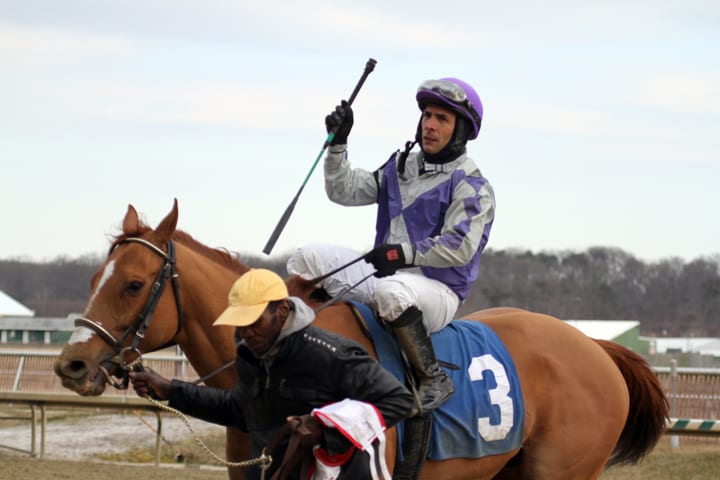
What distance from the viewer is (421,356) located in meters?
4.63

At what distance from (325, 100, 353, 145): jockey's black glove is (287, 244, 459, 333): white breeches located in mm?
639

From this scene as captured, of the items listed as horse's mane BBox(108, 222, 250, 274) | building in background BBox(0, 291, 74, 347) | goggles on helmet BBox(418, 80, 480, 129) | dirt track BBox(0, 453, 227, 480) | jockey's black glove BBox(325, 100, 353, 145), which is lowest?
building in background BBox(0, 291, 74, 347)

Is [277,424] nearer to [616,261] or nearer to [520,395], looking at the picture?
[520,395]

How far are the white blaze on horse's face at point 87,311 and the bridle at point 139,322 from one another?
2cm

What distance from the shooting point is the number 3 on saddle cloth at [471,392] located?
15.5 ft

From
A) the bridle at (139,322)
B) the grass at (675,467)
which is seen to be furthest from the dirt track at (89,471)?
the bridle at (139,322)

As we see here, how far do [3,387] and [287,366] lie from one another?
11.7 meters

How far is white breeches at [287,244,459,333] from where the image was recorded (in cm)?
462

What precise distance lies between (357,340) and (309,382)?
781mm

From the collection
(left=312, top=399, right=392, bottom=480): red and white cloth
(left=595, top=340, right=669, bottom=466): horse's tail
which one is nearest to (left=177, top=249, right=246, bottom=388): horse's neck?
(left=312, top=399, right=392, bottom=480): red and white cloth

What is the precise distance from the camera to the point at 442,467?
4.79m

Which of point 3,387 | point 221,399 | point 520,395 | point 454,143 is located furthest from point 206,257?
point 3,387

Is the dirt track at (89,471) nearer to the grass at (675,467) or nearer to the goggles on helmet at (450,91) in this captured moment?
the grass at (675,467)

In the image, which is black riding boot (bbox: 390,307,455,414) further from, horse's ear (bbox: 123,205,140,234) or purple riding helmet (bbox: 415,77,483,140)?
horse's ear (bbox: 123,205,140,234)
